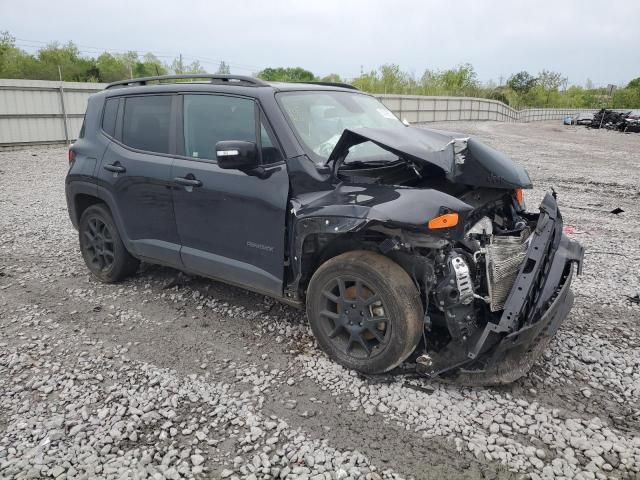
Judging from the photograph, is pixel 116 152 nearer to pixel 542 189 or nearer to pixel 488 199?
pixel 488 199

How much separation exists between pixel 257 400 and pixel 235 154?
1585 mm

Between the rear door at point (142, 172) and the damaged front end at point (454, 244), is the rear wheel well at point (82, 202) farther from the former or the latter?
the damaged front end at point (454, 244)

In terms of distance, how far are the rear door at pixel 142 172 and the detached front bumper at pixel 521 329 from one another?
2.49 metres

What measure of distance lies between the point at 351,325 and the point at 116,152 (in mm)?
2782

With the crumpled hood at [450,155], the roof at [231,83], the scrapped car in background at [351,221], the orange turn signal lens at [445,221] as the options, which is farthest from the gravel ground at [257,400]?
the roof at [231,83]

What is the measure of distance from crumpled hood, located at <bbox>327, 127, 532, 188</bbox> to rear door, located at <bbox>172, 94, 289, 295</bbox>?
507mm

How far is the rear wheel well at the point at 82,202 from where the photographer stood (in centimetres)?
492

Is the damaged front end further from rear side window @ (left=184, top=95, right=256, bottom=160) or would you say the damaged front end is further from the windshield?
rear side window @ (left=184, top=95, right=256, bottom=160)

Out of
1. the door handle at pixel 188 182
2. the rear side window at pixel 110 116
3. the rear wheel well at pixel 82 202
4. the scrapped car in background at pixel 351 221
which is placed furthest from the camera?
the rear wheel well at pixel 82 202

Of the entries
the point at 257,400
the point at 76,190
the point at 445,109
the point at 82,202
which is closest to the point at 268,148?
the point at 257,400

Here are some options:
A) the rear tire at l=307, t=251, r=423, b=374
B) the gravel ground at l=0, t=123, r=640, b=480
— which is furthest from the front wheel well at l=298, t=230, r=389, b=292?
the gravel ground at l=0, t=123, r=640, b=480

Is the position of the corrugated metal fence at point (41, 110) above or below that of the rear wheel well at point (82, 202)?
above

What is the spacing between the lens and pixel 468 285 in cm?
288

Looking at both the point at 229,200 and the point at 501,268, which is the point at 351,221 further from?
the point at 229,200
